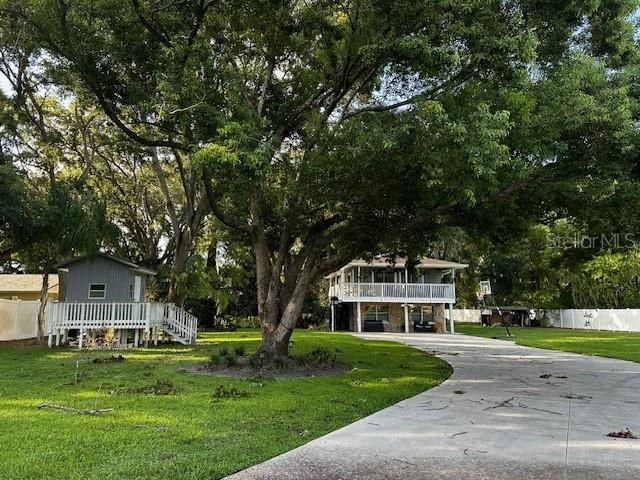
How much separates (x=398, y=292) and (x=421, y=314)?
187 inches

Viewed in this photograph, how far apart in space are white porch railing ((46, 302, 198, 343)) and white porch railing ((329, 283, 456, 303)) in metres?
13.2

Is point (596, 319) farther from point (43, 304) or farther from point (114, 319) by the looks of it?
point (43, 304)

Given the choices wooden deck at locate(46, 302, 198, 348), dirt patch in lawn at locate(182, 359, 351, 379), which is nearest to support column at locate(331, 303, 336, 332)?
wooden deck at locate(46, 302, 198, 348)

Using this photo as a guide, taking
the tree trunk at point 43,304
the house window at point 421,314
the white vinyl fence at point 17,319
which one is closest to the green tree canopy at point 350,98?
the tree trunk at point 43,304

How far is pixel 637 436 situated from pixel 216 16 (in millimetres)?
10293

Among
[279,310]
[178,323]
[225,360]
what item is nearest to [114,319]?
[178,323]

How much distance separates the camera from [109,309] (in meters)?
19.4

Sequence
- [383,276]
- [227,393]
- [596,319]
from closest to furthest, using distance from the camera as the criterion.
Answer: [227,393] < [383,276] < [596,319]

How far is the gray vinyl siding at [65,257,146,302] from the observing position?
67.3ft

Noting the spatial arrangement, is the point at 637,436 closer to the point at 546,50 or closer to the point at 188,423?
the point at 188,423

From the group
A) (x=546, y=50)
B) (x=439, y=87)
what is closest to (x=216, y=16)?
(x=439, y=87)

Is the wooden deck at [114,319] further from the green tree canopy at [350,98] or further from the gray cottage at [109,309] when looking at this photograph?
the green tree canopy at [350,98]

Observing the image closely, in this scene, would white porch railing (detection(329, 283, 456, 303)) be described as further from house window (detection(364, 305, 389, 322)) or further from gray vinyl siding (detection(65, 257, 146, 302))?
gray vinyl siding (detection(65, 257, 146, 302))

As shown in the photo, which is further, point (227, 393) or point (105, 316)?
point (105, 316)
